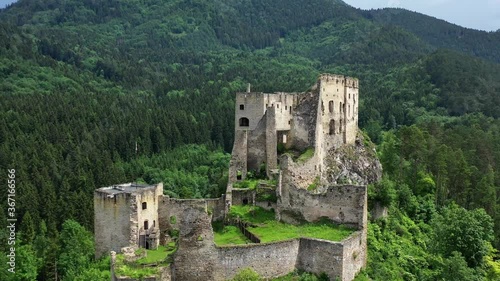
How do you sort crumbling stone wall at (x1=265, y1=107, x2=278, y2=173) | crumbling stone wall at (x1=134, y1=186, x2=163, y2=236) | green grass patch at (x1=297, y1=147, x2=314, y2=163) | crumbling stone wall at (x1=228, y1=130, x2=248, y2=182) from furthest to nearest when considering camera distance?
crumbling stone wall at (x1=265, y1=107, x2=278, y2=173) < crumbling stone wall at (x1=228, y1=130, x2=248, y2=182) < green grass patch at (x1=297, y1=147, x2=314, y2=163) < crumbling stone wall at (x1=134, y1=186, x2=163, y2=236)

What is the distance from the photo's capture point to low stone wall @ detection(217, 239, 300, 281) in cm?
3606

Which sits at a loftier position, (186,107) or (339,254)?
(186,107)

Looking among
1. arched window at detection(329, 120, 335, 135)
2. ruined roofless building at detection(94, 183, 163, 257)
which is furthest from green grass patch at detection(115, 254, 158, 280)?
arched window at detection(329, 120, 335, 135)

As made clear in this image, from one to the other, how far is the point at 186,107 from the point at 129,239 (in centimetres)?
9538

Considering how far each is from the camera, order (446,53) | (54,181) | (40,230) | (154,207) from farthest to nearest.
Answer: (446,53), (54,181), (40,230), (154,207)

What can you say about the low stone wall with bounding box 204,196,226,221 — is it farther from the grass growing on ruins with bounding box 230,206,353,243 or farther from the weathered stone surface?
the weathered stone surface

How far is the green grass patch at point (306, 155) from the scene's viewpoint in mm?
50341

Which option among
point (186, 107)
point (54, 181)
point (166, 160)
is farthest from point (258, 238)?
point (186, 107)

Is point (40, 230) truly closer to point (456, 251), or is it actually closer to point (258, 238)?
point (258, 238)

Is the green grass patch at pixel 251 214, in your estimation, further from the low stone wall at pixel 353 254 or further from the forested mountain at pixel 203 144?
the forested mountain at pixel 203 144

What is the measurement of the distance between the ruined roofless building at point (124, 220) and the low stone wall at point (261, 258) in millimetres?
8010

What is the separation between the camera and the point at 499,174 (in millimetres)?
77125

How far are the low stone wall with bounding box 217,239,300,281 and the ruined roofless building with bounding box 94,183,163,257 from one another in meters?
8.01

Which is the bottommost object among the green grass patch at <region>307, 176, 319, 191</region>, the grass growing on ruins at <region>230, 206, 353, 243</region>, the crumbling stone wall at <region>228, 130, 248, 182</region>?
the grass growing on ruins at <region>230, 206, 353, 243</region>
